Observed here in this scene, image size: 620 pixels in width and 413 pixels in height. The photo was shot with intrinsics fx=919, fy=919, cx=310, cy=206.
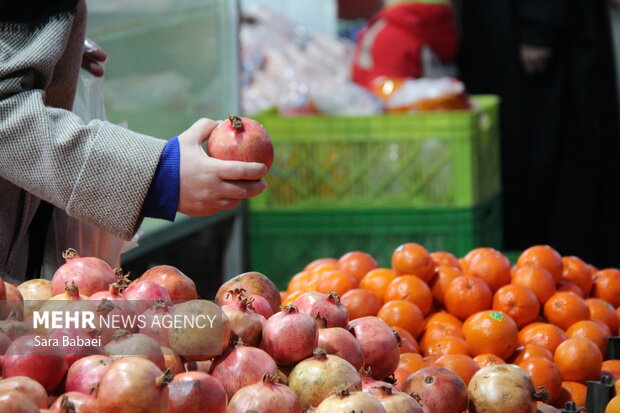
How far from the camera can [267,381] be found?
48.1 inches

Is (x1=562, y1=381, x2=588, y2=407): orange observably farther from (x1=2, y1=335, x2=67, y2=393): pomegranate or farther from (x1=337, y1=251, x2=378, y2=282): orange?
(x1=2, y1=335, x2=67, y2=393): pomegranate

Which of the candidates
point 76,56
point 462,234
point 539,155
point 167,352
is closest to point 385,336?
point 167,352

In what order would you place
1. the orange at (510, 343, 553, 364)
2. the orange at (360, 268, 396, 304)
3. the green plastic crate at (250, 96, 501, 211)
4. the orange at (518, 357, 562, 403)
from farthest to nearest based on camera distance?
the green plastic crate at (250, 96, 501, 211)
the orange at (360, 268, 396, 304)
the orange at (510, 343, 553, 364)
the orange at (518, 357, 562, 403)

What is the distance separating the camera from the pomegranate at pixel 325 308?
1.47 meters

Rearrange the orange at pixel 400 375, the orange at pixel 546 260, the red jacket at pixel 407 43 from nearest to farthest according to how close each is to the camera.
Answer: the orange at pixel 400 375, the orange at pixel 546 260, the red jacket at pixel 407 43

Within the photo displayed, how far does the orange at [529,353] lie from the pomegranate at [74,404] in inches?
39.2

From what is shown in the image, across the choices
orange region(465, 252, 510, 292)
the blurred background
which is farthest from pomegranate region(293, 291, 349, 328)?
the blurred background

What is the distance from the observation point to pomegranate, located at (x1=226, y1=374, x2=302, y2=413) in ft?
3.90

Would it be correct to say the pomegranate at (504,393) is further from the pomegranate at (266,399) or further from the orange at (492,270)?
the orange at (492,270)

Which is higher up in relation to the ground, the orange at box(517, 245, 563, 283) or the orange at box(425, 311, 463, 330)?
the orange at box(517, 245, 563, 283)

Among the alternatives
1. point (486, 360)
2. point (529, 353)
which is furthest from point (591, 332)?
point (486, 360)

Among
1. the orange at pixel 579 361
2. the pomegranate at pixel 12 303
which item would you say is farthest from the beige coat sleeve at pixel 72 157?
the orange at pixel 579 361

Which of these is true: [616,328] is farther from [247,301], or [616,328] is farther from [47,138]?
[47,138]

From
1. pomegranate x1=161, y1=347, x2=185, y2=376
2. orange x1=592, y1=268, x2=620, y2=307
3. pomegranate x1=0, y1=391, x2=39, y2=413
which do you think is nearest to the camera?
pomegranate x1=0, y1=391, x2=39, y2=413
